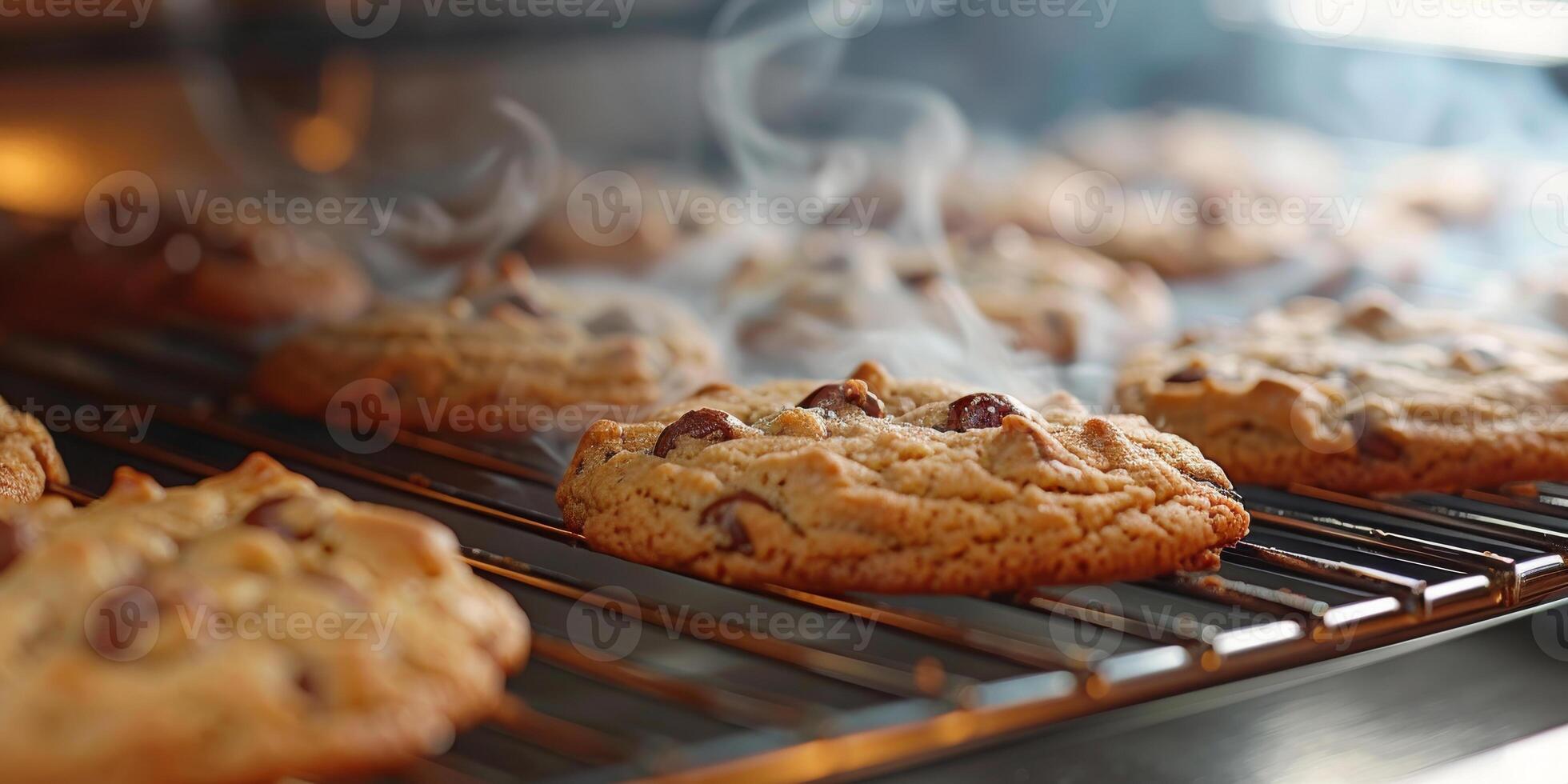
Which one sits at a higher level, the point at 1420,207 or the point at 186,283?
the point at 1420,207

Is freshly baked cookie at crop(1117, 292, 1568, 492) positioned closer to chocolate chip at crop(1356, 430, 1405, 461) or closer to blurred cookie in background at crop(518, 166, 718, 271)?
chocolate chip at crop(1356, 430, 1405, 461)

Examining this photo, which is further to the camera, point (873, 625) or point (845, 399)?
point (845, 399)

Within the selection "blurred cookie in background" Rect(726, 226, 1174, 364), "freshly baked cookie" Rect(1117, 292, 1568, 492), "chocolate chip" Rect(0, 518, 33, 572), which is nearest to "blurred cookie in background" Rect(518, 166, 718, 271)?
"blurred cookie in background" Rect(726, 226, 1174, 364)

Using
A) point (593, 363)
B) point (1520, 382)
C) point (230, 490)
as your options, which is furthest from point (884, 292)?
point (230, 490)

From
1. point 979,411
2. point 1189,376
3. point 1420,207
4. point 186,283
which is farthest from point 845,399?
point 1420,207

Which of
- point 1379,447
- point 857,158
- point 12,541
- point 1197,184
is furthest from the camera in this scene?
point 1197,184

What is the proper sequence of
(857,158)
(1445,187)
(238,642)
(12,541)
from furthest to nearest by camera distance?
(1445,187) < (857,158) < (12,541) < (238,642)

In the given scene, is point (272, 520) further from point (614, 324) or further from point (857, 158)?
point (857, 158)
